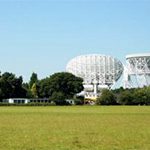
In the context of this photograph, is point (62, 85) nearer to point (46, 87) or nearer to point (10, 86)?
point (46, 87)

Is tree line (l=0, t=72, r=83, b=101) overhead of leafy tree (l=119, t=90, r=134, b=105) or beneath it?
overhead

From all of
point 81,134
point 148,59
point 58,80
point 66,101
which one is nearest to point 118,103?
point 66,101

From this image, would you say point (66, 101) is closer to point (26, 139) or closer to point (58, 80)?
point (58, 80)

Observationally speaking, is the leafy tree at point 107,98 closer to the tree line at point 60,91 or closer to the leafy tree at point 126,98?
the tree line at point 60,91

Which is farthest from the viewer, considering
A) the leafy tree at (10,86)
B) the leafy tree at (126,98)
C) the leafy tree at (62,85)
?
the leafy tree at (62,85)

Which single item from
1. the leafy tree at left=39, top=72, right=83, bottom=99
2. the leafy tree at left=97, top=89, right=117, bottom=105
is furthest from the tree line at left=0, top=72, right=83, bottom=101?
the leafy tree at left=97, top=89, right=117, bottom=105

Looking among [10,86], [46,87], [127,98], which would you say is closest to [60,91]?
[46,87]

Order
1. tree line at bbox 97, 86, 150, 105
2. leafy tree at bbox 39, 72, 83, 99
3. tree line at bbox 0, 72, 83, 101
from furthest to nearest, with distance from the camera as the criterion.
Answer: leafy tree at bbox 39, 72, 83, 99
tree line at bbox 0, 72, 83, 101
tree line at bbox 97, 86, 150, 105

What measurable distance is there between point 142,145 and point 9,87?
140 m

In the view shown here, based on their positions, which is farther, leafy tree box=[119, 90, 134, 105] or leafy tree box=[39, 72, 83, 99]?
leafy tree box=[39, 72, 83, 99]

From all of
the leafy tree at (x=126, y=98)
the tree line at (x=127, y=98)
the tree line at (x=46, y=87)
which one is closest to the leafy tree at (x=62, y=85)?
the tree line at (x=46, y=87)

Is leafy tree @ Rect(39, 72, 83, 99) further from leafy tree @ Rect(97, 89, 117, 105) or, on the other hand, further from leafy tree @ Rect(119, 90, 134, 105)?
leafy tree @ Rect(119, 90, 134, 105)

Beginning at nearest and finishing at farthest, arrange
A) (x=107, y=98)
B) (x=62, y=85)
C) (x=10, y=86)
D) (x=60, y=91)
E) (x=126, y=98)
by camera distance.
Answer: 1. (x=126, y=98)
2. (x=107, y=98)
3. (x=10, y=86)
4. (x=60, y=91)
5. (x=62, y=85)

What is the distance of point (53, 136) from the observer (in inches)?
1048
